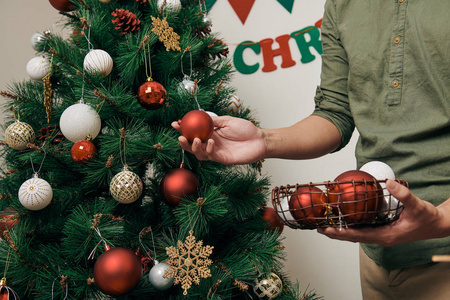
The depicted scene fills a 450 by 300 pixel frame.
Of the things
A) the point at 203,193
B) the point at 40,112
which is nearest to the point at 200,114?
the point at 203,193

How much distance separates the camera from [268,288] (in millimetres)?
1048

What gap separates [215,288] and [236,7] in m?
1.30

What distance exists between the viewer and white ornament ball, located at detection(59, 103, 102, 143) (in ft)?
3.27

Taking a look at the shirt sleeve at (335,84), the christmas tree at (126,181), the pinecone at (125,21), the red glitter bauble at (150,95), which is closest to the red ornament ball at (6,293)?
the christmas tree at (126,181)

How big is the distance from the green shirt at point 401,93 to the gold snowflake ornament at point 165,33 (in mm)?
390

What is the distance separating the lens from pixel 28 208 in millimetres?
991

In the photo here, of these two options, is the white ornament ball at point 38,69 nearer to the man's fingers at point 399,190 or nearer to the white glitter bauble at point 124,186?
the white glitter bauble at point 124,186

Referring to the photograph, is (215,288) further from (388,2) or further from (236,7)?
(236,7)

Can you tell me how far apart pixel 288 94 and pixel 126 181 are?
1.01 m

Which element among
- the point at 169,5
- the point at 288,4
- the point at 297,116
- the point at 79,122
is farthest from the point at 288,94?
the point at 79,122

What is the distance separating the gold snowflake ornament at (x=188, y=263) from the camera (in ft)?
2.87

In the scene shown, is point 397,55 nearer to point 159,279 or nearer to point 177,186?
point 177,186

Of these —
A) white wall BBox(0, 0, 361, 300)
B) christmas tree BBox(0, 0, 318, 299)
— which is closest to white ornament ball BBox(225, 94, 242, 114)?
christmas tree BBox(0, 0, 318, 299)

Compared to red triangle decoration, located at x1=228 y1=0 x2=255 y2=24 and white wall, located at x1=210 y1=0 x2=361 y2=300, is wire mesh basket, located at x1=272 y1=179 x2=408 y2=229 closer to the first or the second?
white wall, located at x1=210 y1=0 x2=361 y2=300
